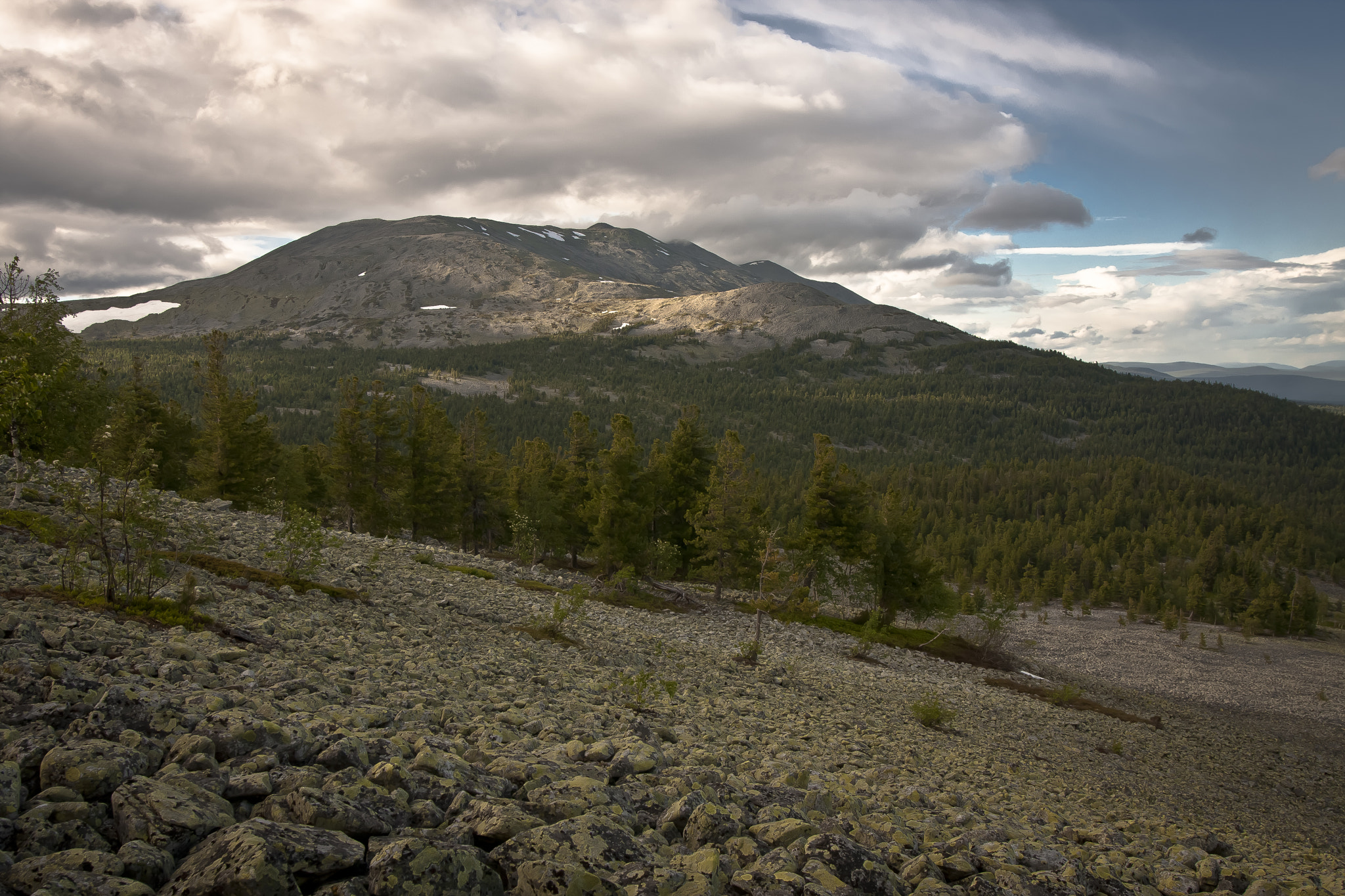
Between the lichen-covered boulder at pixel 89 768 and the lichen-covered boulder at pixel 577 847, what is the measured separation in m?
3.23

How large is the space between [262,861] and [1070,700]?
4199 cm

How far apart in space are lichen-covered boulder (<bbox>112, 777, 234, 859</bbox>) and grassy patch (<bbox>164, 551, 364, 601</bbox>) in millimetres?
13680

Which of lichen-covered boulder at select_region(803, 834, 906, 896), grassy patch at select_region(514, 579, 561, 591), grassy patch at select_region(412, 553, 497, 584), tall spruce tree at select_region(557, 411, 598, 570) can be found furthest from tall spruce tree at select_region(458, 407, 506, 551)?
lichen-covered boulder at select_region(803, 834, 906, 896)

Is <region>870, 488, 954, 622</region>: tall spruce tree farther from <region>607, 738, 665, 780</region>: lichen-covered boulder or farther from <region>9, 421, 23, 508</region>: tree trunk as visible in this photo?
Result: <region>9, 421, 23, 508</region>: tree trunk

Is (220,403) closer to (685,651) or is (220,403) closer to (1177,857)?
(685,651)

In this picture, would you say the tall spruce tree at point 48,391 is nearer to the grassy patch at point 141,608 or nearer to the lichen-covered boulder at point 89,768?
the grassy patch at point 141,608

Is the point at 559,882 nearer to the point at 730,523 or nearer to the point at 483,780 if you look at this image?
the point at 483,780

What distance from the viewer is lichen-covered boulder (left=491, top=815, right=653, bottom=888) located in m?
5.63

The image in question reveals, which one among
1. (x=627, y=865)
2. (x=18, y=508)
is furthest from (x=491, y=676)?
(x=18, y=508)

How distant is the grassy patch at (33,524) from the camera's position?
14578mm

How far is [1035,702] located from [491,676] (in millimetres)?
30194

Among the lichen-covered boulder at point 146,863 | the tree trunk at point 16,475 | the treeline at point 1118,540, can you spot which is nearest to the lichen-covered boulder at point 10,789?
the lichen-covered boulder at point 146,863

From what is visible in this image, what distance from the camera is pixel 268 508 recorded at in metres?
32.1

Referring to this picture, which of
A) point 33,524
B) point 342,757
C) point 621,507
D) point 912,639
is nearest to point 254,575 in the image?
point 33,524
